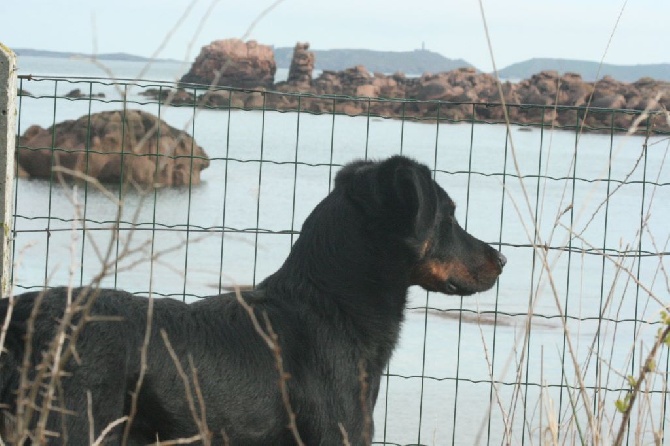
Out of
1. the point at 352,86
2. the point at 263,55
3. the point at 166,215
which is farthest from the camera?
the point at 263,55

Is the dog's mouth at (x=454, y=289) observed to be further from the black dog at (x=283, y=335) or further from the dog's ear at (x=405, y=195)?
the dog's ear at (x=405, y=195)

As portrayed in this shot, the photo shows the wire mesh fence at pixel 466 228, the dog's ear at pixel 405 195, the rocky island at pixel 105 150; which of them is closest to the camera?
the wire mesh fence at pixel 466 228

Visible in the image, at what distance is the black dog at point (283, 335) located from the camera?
143 inches

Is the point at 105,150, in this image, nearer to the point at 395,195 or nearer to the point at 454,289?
the point at 454,289

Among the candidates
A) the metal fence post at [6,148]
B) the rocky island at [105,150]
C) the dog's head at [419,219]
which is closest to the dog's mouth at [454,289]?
the dog's head at [419,219]

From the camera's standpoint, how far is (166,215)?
12258 mm

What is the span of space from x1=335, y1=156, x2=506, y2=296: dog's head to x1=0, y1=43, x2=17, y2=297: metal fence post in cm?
210

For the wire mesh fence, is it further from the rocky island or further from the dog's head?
the dog's head

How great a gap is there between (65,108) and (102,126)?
497 inches

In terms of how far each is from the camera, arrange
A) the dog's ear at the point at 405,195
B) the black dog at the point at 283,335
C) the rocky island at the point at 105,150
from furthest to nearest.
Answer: the rocky island at the point at 105,150 < the dog's ear at the point at 405,195 < the black dog at the point at 283,335

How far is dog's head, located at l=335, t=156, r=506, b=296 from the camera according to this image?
4.59 metres

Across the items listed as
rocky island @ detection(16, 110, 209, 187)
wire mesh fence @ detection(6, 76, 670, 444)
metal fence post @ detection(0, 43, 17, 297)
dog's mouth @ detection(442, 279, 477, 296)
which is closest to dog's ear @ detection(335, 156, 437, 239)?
dog's mouth @ detection(442, 279, 477, 296)

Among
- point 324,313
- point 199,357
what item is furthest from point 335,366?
point 199,357

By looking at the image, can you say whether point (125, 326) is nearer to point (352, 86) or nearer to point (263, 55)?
point (352, 86)
